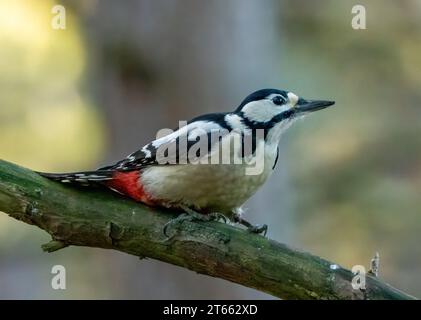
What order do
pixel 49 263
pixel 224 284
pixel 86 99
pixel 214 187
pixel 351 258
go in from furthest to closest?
pixel 49 263, pixel 351 258, pixel 86 99, pixel 224 284, pixel 214 187

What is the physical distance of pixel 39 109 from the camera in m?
6.18

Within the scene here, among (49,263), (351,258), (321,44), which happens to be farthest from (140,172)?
(49,263)

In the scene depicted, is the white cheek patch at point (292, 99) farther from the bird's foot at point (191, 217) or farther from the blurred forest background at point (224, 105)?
the blurred forest background at point (224, 105)

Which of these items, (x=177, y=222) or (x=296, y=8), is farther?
(x=296, y=8)

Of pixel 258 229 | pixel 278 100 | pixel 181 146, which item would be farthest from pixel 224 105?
pixel 258 229

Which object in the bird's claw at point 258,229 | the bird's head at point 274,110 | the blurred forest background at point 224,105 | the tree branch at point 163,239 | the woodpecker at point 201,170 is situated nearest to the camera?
the tree branch at point 163,239

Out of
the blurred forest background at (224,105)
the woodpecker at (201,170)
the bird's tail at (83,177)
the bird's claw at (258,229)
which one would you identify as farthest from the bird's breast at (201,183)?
the blurred forest background at (224,105)

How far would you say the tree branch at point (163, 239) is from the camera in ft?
7.46

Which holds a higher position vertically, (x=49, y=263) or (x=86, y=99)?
(x=86, y=99)

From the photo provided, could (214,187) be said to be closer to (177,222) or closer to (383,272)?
(177,222)

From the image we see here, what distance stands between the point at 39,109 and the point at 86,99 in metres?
1.14

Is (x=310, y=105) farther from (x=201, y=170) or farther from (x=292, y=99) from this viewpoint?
(x=201, y=170)

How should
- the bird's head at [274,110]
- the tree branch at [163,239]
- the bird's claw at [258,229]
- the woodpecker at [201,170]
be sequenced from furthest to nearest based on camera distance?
the bird's head at [274,110], the woodpecker at [201,170], the bird's claw at [258,229], the tree branch at [163,239]

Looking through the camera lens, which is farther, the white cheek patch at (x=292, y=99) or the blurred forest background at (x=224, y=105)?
the blurred forest background at (x=224, y=105)
